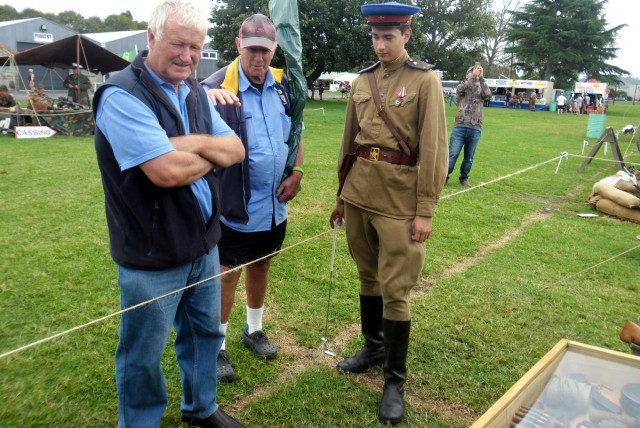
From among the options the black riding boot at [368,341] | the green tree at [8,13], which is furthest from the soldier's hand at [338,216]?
the green tree at [8,13]

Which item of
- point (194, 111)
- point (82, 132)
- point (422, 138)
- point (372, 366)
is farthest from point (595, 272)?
point (82, 132)

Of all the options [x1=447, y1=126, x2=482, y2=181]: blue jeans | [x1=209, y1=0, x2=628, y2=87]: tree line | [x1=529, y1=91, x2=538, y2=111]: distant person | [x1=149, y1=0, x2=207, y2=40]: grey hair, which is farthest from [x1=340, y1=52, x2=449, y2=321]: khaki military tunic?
[x1=529, y1=91, x2=538, y2=111]: distant person

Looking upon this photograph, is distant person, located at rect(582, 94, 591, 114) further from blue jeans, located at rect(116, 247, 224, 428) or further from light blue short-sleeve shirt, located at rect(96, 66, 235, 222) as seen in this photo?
light blue short-sleeve shirt, located at rect(96, 66, 235, 222)

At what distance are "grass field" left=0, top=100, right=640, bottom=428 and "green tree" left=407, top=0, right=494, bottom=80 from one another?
31892 millimetres

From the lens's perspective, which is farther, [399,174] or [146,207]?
[399,174]

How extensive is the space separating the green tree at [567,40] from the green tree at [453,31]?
1189 cm

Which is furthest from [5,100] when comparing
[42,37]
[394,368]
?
[42,37]

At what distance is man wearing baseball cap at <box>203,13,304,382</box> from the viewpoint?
8.93 ft

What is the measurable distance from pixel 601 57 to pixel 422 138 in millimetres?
53990

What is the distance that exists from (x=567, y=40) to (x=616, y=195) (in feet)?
156

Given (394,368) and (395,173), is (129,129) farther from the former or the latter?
(394,368)

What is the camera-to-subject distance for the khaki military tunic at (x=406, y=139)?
99.0 inches

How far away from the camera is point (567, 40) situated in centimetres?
4694

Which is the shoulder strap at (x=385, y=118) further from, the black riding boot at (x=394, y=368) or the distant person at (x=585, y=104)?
the distant person at (x=585, y=104)
